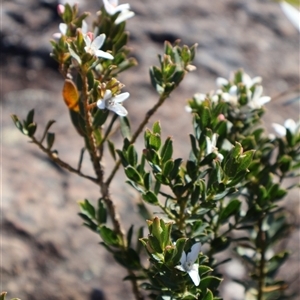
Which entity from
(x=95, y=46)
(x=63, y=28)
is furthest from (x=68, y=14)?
(x=95, y=46)

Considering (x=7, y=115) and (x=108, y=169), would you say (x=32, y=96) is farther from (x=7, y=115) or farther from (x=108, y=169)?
(x=108, y=169)

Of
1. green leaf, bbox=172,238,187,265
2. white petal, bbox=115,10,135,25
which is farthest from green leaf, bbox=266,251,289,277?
white petal, bbox=115,10,135,25

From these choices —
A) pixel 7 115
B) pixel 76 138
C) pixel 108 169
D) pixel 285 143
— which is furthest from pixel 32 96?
pixel 285 143

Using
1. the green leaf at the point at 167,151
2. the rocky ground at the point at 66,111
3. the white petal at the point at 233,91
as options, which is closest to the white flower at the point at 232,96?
the white petal at the point at 233,91

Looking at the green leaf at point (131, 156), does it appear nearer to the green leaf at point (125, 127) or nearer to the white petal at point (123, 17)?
the green leaf at point (125, 127)

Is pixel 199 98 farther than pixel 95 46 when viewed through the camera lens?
Yes

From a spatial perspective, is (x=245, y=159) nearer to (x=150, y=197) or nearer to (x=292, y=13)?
(x=150, y=197)
